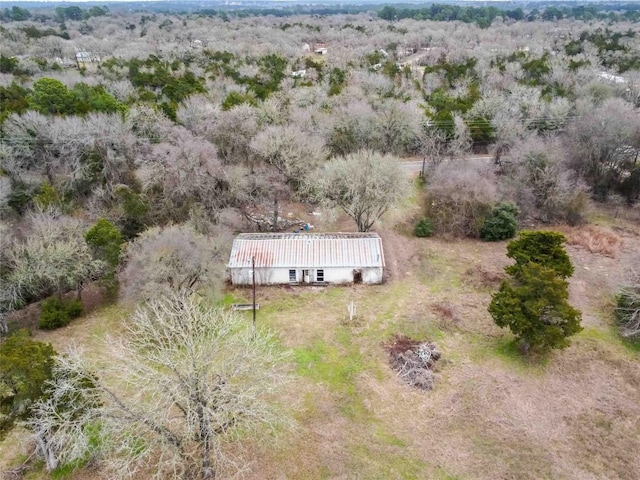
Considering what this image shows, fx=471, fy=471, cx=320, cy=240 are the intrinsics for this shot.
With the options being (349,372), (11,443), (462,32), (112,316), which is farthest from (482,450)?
(462,32)

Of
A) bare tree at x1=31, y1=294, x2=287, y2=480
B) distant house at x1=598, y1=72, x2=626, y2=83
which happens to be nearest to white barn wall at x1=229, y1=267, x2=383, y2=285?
bare tree at x1=31, y1=294, x2=287, y2=480

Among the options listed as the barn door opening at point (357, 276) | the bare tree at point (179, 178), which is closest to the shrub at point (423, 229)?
the barn door opening at point (357, 276)

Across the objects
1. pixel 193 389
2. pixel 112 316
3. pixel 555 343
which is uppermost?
pixel 193 389

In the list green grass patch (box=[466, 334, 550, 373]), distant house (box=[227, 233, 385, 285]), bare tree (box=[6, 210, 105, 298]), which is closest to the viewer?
green grass patch (box=[466, 334, 550, 373])

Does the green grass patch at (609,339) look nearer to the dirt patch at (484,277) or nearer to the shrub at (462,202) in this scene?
the dirt patch at (484,277)

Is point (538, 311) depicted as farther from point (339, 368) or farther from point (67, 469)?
point (67, 469)

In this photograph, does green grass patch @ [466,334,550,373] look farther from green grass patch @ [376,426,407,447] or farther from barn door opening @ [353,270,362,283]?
barn door opening @ [353,270,362,283]

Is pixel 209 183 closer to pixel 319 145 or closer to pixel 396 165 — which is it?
pixel 319 145
